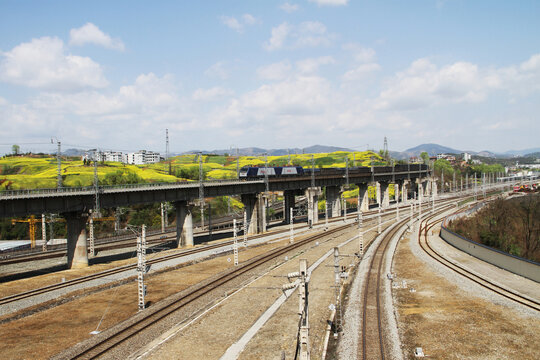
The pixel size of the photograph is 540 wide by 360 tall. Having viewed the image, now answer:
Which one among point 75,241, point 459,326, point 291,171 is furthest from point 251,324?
point 291,171

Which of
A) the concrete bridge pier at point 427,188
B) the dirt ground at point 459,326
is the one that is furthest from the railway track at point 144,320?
the concrete bridge pier at point 427,188

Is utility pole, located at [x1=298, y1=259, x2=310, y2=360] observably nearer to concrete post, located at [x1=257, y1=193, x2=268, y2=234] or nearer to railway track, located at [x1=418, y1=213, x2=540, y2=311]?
railway track, located at [x1=418, y1=213, x2=540, y2=311]

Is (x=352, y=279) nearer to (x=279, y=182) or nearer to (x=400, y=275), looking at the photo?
(x=400, y=275)

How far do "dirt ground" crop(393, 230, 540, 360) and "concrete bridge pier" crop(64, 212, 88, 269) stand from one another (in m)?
41.7

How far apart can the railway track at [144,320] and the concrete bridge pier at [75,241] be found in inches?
883

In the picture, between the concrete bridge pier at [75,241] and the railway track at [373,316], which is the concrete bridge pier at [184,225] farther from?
the railway track at [373,316]

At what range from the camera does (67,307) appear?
33875mm

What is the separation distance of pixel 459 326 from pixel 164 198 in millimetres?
50236

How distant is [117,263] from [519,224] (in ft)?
261

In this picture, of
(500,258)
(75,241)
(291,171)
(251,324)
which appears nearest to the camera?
(251,324)

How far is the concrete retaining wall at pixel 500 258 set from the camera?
39.5m

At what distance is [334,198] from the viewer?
11025cm

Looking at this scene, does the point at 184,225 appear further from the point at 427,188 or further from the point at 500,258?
the point at 427,188

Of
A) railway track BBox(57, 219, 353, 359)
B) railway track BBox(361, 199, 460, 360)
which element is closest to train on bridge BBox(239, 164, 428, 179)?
railway track BBox(57, 219, 353, 359)
